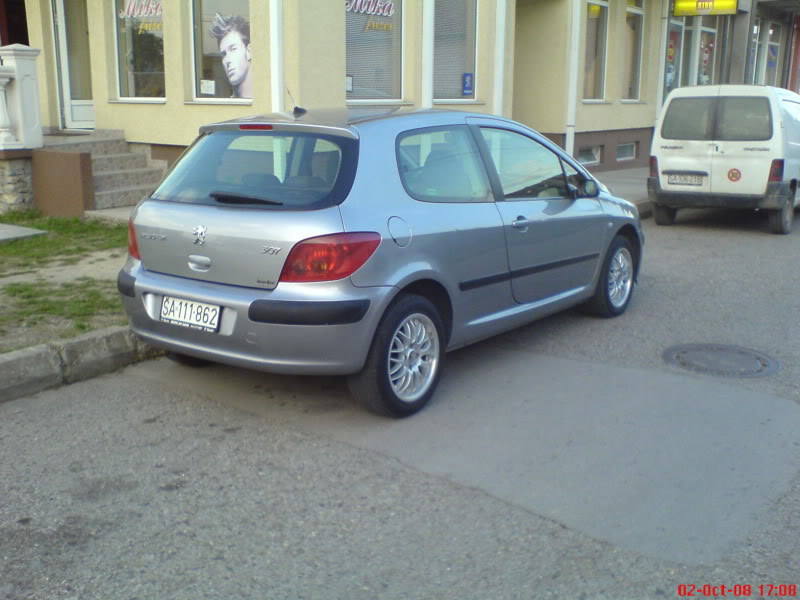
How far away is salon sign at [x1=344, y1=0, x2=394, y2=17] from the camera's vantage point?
12.3 metres

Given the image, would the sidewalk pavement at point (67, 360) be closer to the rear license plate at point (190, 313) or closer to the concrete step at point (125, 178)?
the rear license plate at point (190, 313)

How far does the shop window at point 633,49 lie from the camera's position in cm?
1984

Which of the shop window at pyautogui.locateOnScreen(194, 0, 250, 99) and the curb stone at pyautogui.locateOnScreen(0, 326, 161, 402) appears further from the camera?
the shop window at pyautogui.locateOnScreen(194, 0, 250, 99)

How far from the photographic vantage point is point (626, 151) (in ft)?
66.3

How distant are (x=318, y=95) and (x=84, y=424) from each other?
23.7ft

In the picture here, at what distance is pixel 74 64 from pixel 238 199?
10.1 m

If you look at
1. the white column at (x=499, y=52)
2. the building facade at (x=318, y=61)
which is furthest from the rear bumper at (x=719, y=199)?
the building facade at (x=318, y=61)

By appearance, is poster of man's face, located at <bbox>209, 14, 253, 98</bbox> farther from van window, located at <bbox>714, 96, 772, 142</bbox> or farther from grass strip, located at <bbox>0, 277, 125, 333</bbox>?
van window, located at <bbox>714, 96, 772, 142</bbox>

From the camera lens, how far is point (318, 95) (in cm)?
1145

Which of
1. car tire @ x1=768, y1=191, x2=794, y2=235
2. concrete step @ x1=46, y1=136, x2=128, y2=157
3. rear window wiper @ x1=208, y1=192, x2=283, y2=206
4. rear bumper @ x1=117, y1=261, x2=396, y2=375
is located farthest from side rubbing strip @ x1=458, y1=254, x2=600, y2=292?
concrete step @ x1=46, y1=136, x2=128, y2=157

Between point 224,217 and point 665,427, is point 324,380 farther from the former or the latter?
point 665,427

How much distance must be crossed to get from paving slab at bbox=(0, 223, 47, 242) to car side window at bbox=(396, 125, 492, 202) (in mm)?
5588

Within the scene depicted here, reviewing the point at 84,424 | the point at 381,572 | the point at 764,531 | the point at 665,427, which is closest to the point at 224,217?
the point at 84,424
